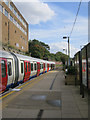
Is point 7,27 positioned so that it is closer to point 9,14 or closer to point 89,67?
point 9,14

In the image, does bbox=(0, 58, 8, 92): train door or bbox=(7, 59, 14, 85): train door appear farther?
bbox=(7, 59, 14, 85): train door

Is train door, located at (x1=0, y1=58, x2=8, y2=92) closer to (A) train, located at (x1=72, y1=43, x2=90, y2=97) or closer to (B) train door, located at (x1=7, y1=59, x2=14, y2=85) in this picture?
(B) train door, located at (x1=7, y1=59, x2=14, y2=85)

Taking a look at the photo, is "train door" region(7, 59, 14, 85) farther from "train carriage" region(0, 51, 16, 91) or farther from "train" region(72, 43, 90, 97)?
"train" region(72, 43, 90, 97)

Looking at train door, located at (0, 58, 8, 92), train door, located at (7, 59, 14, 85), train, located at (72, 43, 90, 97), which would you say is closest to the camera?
train, located at (72, 43, 90, 97)

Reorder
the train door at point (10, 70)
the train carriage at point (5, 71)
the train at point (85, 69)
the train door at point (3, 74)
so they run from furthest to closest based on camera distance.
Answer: the train door at point (10, 70), the train carriage at point (5, 71), the train door at point (3, 74), the train at point (85, 69)

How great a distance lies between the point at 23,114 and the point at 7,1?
123 ft

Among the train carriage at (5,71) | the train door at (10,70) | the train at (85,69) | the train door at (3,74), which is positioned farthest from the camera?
the train door at (10,70)

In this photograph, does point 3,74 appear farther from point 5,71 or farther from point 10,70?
point 10,70

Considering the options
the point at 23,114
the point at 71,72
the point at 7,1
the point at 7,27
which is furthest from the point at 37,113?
the point at 7,1

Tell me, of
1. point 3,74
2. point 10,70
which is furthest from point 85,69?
point 10,70

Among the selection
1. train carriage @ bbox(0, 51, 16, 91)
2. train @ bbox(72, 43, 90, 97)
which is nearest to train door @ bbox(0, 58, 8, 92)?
train carriage @ bbox(0, 51, 16, 91)

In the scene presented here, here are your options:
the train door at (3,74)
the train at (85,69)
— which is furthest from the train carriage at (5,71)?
the train at (85,69)

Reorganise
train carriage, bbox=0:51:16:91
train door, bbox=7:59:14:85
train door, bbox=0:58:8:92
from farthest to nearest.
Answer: train door, bbox=7:59:14:85 < train carriage, bbox=0:51:16:91 < train door, bbox=0:58:8:92

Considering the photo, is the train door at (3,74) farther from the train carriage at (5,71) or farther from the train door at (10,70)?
the train door at (10,70)
